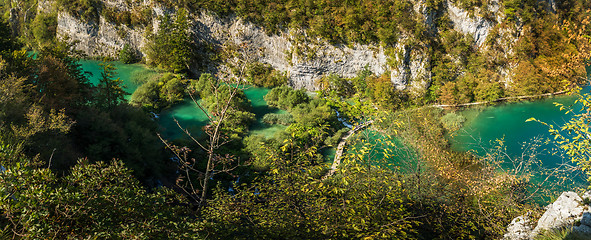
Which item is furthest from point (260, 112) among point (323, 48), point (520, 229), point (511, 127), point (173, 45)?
point (520, 229)

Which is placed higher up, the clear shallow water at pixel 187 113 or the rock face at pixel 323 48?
the rock face at pixel 323 48

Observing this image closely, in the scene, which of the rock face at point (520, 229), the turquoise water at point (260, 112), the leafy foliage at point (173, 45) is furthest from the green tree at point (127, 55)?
the rock face at point (520, 229)

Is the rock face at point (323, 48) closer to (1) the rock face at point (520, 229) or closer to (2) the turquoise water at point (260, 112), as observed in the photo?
(2) the turquoise water at point (260, 112)

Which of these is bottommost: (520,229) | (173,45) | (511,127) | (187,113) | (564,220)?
(187,113)

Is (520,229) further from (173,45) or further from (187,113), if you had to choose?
(173,45)

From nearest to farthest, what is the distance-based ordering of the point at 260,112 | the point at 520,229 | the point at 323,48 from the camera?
the point at 520,229
the point at 260,112
the point at 323,48

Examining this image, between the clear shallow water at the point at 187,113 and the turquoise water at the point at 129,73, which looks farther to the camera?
the turquoise water at the point at 129,73
